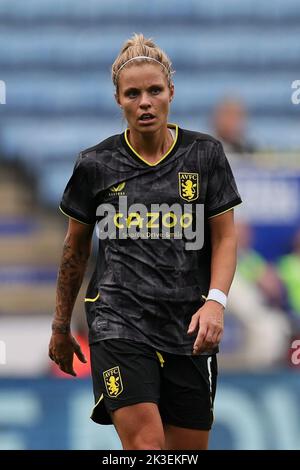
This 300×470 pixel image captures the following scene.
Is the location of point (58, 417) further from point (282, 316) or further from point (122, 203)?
point (122, 203)

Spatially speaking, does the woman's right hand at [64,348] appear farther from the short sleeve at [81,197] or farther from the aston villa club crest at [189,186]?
the aston villa club crest at [189,186]

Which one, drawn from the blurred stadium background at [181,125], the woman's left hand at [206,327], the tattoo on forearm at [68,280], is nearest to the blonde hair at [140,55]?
the tattoo on forearm at [68,280]

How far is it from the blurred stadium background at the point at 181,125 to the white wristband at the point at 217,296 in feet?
10.9

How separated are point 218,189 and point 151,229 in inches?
11.8

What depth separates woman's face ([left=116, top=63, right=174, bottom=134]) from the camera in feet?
13.8

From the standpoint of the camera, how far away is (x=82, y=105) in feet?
27.0

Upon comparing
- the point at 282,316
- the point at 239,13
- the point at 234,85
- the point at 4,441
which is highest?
the point at 239,13

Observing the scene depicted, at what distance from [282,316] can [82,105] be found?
202 centimetres

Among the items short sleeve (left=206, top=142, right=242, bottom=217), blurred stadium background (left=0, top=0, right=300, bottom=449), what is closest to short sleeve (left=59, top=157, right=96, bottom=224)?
short sleeve (left=206, top=142, right=242, bottom=217)

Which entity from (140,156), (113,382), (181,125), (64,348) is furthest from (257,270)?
(113,382)

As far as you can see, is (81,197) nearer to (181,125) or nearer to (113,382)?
(113,382)
